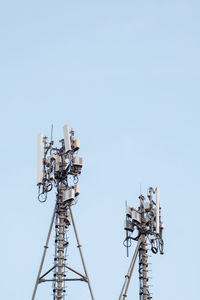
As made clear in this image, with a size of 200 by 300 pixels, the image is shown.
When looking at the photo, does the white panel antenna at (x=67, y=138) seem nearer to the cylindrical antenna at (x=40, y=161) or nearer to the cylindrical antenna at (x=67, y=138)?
the cylindrical antenna at (x=67, y=138)

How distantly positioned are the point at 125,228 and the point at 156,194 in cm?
512

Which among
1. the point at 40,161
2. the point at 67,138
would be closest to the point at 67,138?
the point at 67,138

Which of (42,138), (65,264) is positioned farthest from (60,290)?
A: (42,138)

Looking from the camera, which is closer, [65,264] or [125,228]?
[65,264]

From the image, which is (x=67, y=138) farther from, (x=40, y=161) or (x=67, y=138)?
(x=40, y=161)

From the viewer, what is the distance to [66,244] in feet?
311

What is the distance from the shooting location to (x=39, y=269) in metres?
93.5

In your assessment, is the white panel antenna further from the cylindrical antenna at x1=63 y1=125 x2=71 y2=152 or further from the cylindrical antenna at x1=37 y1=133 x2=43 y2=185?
the cylindrical antenna at x1=37 y1=133 x2=43 y2=185

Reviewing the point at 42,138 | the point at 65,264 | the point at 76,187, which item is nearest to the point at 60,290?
the point at 65,264

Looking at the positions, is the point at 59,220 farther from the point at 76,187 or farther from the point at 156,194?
the point at 156,194

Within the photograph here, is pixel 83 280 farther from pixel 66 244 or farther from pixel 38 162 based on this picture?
pixel 38 162

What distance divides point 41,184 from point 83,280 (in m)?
11.1

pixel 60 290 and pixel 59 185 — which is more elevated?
pixel 59 185

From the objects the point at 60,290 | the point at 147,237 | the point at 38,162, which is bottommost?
the point at 60,290
